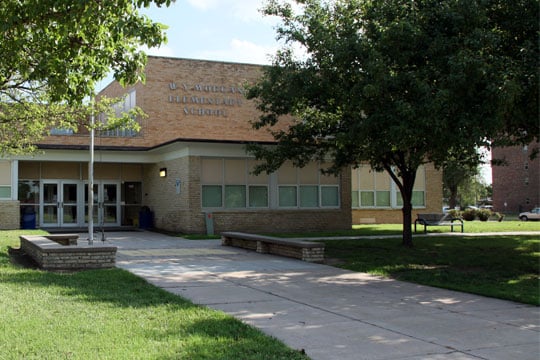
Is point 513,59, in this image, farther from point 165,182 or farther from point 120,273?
point 165,182

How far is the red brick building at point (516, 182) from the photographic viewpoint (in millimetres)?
65688

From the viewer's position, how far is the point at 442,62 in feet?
36.8

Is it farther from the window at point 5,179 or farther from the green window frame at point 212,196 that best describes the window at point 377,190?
the window at point 5,179

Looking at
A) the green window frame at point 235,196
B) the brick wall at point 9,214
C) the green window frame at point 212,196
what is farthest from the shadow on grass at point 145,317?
the brick wall at point 9,214

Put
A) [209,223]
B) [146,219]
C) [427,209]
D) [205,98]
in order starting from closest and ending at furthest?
[209,223] < [146,219] < [427,209] < [205,98]

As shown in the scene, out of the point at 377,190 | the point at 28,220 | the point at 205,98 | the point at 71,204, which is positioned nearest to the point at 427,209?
the point at 377,190

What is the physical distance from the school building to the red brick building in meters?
39.5

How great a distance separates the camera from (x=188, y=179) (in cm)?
2325

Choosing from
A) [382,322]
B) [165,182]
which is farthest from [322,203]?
[382,322]

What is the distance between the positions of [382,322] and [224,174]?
17463mm

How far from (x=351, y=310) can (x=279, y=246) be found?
765cm

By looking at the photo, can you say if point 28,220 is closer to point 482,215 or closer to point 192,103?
point 192,103

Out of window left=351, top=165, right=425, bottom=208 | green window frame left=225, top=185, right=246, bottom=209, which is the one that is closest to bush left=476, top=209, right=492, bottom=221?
window left=351, top=165, right=425, bottom=208

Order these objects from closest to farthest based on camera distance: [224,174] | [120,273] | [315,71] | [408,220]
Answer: [120,273] < [315,71] < [408,220] < [224,174]
